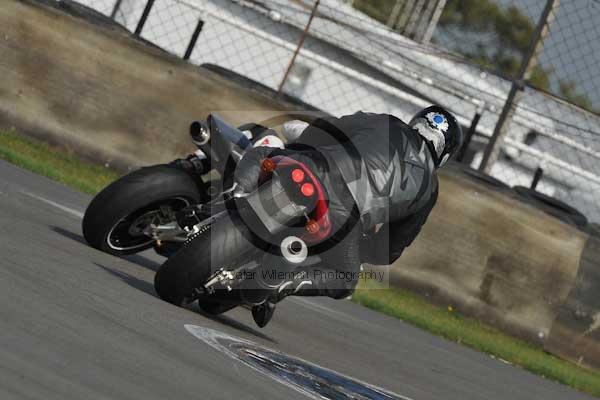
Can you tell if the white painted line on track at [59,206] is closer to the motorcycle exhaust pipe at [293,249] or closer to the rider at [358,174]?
the rider at [358,174]

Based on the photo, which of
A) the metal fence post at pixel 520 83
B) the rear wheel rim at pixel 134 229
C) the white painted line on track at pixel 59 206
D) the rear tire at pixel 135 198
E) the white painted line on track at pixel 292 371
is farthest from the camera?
the metal fence post at pixel 520 83

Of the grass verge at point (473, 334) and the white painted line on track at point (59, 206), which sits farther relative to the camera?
the grass verge at point (473, 334)

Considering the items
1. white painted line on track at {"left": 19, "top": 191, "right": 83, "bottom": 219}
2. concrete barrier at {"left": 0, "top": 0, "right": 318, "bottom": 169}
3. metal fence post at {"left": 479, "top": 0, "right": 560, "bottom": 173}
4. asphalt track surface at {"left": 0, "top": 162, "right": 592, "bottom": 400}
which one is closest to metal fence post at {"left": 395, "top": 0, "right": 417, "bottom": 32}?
metal fence post at {"left": 479, "top": 0, "right": 560, "bottom": 173}

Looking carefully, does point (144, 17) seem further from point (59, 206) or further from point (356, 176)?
point (356, 176)

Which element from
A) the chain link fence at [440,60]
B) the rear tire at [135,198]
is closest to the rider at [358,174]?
the rear tire at [135,198]

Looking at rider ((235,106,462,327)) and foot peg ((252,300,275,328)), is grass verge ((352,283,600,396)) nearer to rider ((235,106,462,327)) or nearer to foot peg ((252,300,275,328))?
rider ((235,106,462,327))

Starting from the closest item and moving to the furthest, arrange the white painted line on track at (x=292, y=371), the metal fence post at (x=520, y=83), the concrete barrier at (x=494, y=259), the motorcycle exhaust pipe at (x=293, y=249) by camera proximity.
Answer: the white painted line on track at (x=292, y=371)
the motorcycle exhaust pipe at (x=293, y=249)
the concrete barrier at (x=494, y=259)
the metal fence post at (x=520, y=83)

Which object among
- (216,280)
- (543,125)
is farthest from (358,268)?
(543,125)

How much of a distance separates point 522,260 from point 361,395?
614 cm

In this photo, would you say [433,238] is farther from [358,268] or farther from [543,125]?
[358,268]

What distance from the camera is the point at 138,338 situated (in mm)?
5305

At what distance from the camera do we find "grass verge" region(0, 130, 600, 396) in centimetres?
1084

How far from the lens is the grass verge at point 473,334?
421 inches

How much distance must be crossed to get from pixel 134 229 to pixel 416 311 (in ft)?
14.2
